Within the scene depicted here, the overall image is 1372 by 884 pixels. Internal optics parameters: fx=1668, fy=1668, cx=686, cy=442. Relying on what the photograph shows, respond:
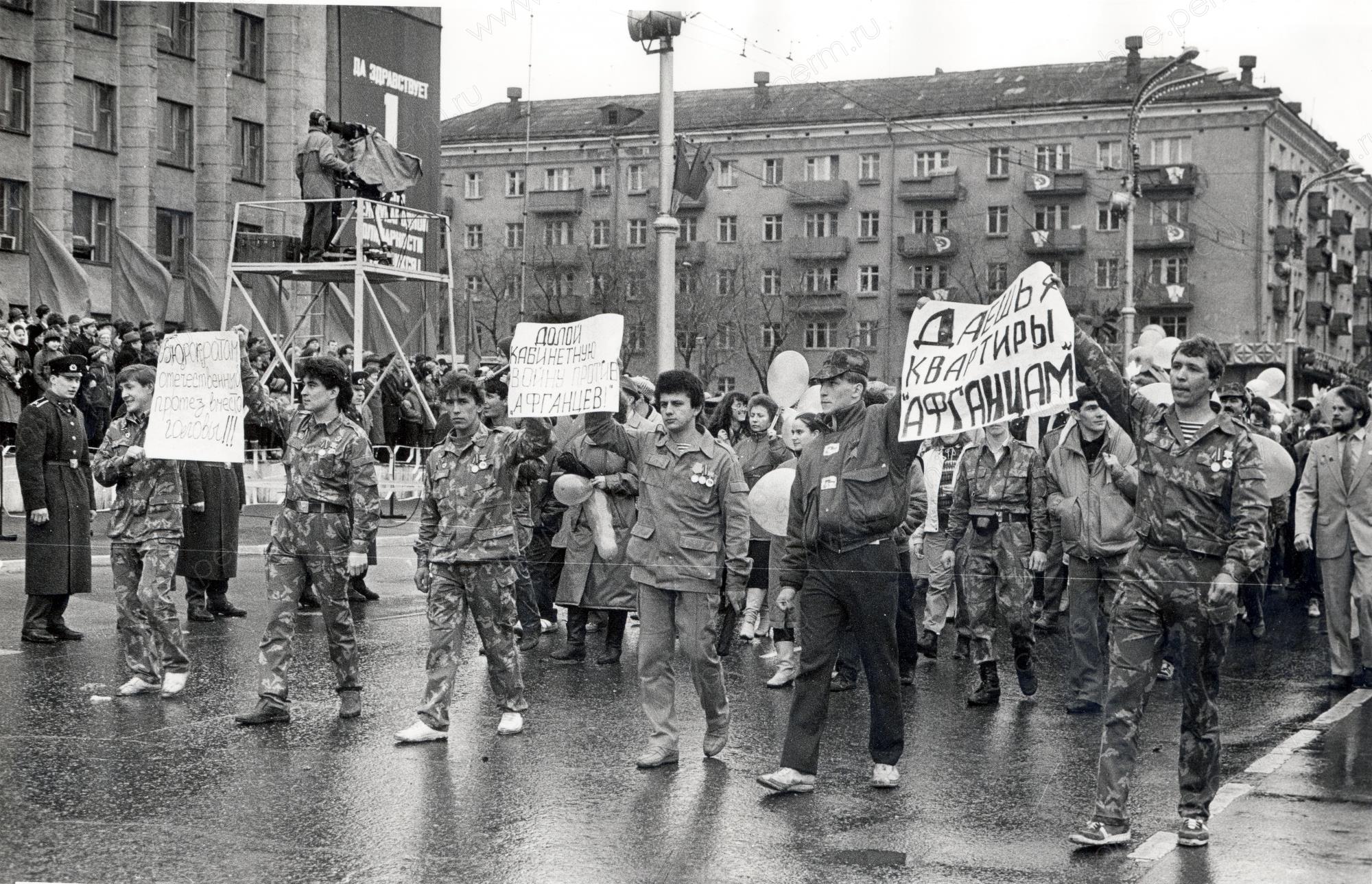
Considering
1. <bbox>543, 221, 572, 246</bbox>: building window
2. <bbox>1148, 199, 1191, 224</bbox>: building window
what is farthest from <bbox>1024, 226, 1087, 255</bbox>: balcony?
<bbox>543, 221, 572, 246</bbox>: building window

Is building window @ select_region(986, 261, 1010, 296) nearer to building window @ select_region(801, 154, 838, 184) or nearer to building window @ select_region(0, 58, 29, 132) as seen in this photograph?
building window @ select_region(801, 154, 838, 184)

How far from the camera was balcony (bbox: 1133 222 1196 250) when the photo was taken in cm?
7219

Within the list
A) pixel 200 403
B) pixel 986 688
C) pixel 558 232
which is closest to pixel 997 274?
pixel 558 232

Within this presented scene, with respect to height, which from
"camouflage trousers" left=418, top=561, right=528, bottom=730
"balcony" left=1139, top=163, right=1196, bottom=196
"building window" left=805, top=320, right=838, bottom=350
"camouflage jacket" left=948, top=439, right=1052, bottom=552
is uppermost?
"balcony" left=1139, top=163, right=1196, bottom=196

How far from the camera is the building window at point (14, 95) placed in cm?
3638

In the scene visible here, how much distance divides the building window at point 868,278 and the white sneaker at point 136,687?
69902mm

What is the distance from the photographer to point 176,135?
42.6 metres

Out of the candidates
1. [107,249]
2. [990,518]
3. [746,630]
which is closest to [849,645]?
[990,518]

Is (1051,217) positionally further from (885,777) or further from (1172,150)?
(885,777)

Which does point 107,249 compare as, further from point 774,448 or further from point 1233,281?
point 1233,281

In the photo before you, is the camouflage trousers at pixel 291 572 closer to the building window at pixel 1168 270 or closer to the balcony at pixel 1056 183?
the balcony at pixel 1056 183

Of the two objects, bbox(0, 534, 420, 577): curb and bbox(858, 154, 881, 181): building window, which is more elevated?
bbox(858, 154, 881, 181): building window

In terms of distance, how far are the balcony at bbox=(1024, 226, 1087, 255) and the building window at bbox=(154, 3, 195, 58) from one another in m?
41.7

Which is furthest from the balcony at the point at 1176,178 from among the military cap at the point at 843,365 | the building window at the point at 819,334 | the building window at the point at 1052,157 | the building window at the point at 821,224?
the military cap at the point at 843,365
